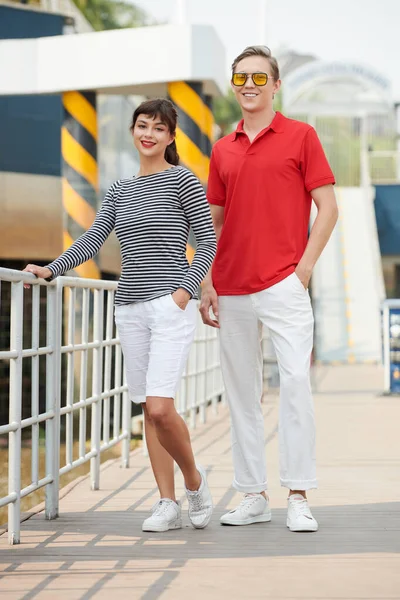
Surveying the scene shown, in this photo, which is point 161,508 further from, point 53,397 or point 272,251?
point 272,251

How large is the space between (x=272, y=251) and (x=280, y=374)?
0.46 meters

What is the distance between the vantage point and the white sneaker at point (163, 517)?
4.33m

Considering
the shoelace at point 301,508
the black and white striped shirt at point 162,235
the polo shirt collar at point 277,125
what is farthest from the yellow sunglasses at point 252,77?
the shoelace at point 301,508

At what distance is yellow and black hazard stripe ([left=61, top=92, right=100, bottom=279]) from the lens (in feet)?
36.9

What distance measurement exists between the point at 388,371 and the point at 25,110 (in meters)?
6.41

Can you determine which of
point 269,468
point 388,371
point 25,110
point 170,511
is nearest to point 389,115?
point 25,110

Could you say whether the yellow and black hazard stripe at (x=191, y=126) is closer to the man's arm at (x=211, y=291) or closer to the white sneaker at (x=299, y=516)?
the man's arm at (x=211, y=291)

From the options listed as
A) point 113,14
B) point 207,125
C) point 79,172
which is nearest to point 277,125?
point 207,125

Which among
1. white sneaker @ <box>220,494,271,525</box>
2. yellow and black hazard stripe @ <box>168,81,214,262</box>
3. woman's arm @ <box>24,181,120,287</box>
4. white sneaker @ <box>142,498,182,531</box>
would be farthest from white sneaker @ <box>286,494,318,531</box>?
yellow and black hazard stripe @ <box>168,81,214,262</box>

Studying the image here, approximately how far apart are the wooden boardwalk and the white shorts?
0.57 meters

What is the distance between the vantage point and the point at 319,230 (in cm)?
426

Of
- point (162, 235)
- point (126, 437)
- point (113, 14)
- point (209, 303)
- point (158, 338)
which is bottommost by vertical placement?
point (126, 437)

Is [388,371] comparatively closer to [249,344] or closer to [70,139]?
[70,139]

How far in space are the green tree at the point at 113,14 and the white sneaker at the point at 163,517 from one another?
25560 millimetres
